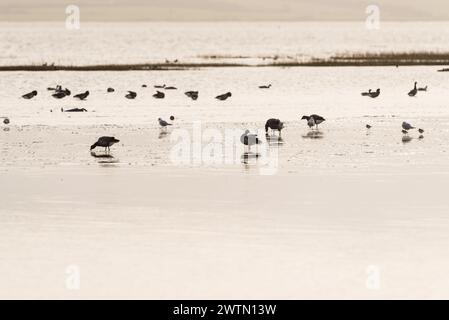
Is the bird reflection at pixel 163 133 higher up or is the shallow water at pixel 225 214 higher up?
the bird reflection at pixel 163 133

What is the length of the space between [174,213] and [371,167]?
6.56 metres

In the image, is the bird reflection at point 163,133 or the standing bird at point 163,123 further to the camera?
the standing bird at point 163,123

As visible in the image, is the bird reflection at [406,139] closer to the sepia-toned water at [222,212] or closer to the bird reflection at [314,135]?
the sepia-toned water at [222,212]

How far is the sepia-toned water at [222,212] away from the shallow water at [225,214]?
0.03 metres

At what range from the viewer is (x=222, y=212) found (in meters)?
15.0

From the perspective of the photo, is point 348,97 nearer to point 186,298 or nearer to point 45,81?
point 45,81

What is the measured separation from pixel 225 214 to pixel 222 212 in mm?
193

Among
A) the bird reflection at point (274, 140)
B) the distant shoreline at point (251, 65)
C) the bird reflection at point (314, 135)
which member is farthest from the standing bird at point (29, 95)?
the distant shoreline at point (251, 65)

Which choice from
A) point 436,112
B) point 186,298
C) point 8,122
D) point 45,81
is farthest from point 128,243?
point 45,81

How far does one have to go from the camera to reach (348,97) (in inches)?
1902

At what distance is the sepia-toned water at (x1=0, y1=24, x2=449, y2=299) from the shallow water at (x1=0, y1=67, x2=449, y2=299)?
A: 3 cm

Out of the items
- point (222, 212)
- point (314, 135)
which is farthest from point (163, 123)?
point (222, 212)

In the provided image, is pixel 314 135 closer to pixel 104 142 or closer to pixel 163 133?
pixel 163 133

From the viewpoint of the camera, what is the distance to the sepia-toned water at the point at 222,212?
1102 centimetres
